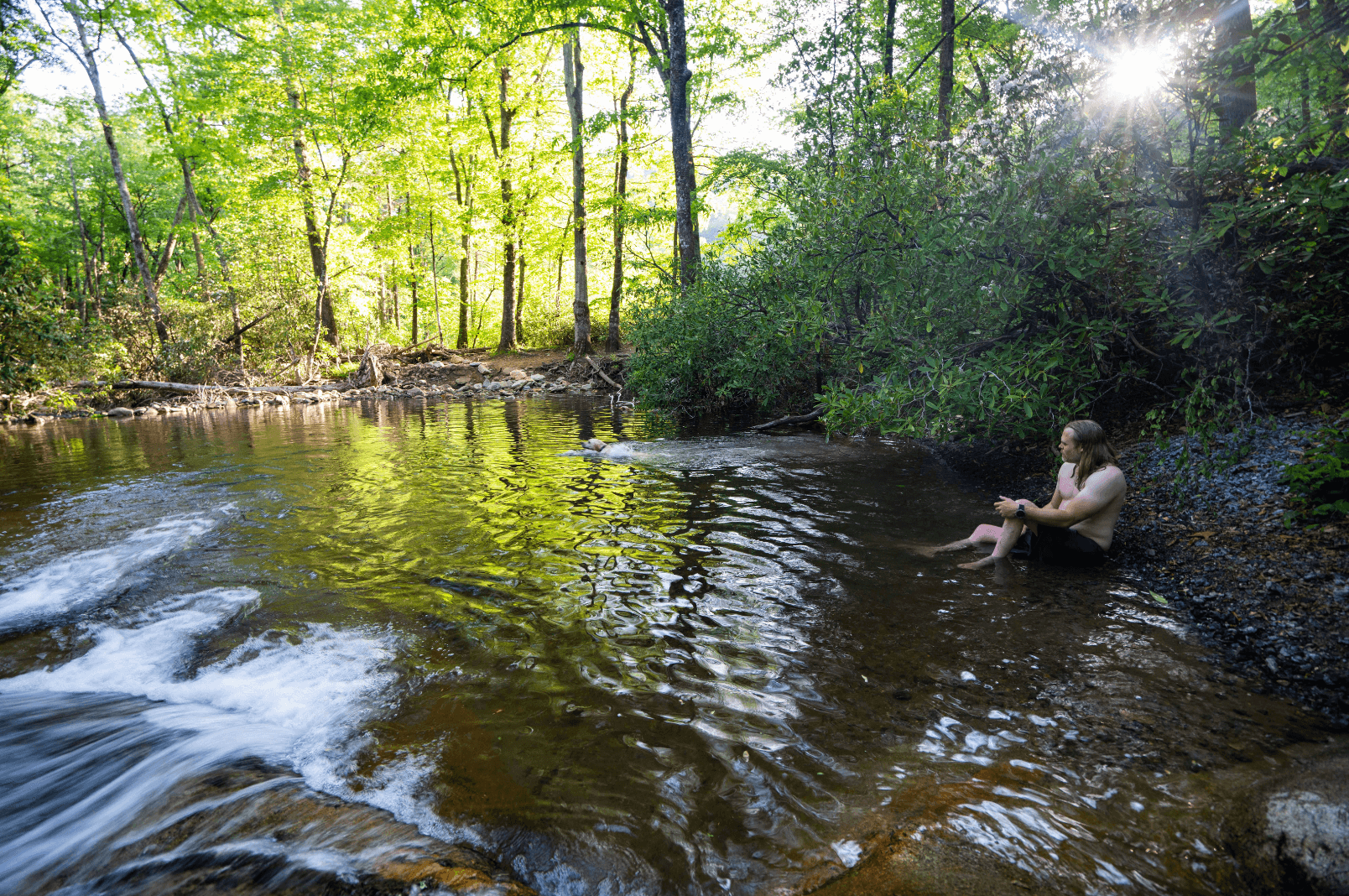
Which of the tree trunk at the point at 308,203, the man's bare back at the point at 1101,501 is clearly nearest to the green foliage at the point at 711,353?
the man's bare back at the point at 1101,501

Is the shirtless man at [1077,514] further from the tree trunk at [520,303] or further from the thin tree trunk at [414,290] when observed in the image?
the thin tree trunk at [414,290]

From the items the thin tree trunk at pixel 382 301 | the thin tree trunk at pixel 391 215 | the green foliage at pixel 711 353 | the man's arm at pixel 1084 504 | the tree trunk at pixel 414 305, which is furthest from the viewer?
the tree trunk at pixel 414 305

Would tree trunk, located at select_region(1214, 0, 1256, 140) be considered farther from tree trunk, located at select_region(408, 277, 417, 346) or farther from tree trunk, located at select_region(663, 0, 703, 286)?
tree trunk, located at select_region(408, 277, 417, 346)

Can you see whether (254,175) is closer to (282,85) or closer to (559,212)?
(282,85)

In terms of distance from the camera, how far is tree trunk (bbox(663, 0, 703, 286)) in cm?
1719

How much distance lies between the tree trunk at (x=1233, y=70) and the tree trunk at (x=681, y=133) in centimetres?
1122

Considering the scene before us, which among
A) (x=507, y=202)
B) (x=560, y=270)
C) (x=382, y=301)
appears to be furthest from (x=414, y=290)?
(x=507, y=202)

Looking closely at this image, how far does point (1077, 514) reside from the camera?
18.6ft

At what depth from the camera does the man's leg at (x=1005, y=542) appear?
19.1 feet

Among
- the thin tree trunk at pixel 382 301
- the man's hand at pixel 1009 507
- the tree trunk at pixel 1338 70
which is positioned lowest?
the man's hand at pixel 1009 507

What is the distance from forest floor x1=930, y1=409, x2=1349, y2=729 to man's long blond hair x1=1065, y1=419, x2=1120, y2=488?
662 mm

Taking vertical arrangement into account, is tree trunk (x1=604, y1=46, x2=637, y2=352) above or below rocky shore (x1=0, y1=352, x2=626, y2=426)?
above

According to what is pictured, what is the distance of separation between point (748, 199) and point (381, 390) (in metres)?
15.9

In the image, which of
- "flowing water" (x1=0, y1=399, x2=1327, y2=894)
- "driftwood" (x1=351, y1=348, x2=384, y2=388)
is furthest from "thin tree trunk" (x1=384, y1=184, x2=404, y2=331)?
"flowing water" (x1=0, y1=399, x2=1327, y2=894)
